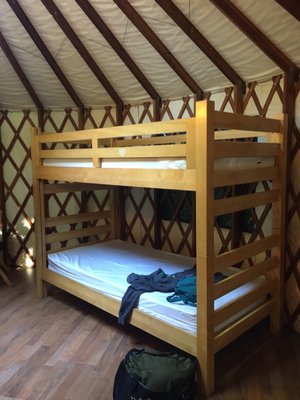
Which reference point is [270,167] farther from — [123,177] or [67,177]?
[67,177]

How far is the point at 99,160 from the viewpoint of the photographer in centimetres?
253

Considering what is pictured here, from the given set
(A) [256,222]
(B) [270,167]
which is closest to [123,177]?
(B) [270,167]

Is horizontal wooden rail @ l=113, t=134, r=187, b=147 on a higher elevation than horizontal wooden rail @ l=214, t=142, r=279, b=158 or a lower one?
higher

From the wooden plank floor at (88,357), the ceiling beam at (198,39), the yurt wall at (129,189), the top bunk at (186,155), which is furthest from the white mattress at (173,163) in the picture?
the wooden plank floor at (88,357)

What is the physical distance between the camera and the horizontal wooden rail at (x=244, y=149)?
1870mm

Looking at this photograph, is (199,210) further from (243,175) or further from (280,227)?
(280,227)

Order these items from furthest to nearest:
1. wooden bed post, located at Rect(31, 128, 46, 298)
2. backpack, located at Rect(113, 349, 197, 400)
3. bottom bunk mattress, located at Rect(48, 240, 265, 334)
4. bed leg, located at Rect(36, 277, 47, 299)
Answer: bed leg, located at Rect(36, 277, 47, 299)
wooden bed post, located at Rect(31, 128, 46, 298)
bottom bunk mattress, located at Rect(48, 240, 265, 334)
backpack, located at Rect(113, 349, 197, 400)

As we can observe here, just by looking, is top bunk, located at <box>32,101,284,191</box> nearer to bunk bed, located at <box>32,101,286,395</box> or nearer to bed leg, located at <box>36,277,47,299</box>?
bunk bed, located at <box>32,101,286,395</box>

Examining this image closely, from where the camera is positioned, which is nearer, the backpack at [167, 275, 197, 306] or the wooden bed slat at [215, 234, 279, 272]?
the wooden bed slat at [215, 234, 279, 272]

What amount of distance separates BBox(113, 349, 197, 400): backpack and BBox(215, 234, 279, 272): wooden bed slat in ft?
→ 1.98

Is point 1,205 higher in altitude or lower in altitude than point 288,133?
lower

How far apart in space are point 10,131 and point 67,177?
171cm

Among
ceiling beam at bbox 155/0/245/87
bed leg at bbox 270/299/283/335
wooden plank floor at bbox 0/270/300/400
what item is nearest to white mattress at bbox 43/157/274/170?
ceiling beam at bbox 155/0/245/87

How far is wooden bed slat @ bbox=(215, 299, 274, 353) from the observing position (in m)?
2.01
